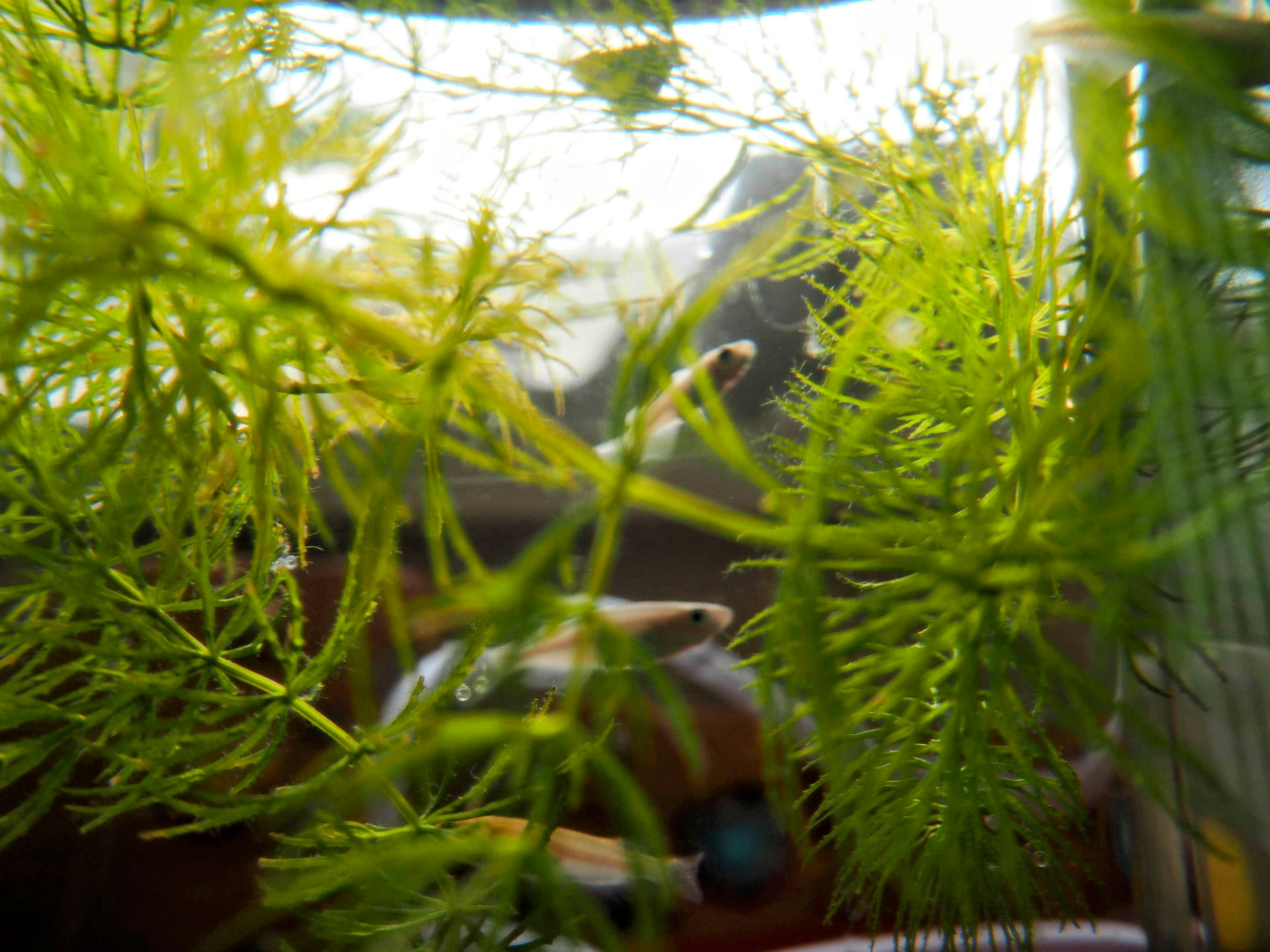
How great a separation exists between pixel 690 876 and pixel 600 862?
0.13 m

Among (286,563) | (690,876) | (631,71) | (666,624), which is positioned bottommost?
(690,876)

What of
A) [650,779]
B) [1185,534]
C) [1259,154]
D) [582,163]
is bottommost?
[650,779]

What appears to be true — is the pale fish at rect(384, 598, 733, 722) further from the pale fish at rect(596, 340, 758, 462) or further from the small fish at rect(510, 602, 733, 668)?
the pale fish at rect(596, 340, 758, 462)

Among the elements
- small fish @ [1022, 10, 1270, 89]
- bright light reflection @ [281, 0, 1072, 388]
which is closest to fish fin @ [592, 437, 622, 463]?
bright light reflection @ [281, 0, 1072, 388]

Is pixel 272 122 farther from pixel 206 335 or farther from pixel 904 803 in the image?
pixel 904 803

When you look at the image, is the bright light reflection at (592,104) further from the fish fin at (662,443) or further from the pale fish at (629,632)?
the pale fish at (629,632)

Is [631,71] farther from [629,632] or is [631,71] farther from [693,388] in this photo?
[629,632]

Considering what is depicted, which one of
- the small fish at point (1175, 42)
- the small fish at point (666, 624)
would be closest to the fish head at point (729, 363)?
the small fish at point (666, 624)

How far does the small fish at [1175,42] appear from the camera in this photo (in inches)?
13.0

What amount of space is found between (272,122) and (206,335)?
188 mm

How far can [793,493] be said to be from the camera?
1.73ft

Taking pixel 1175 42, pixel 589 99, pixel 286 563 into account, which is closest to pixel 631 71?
pixel 589 99

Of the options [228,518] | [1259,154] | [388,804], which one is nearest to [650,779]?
[388,804]

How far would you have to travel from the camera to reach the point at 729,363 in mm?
901
